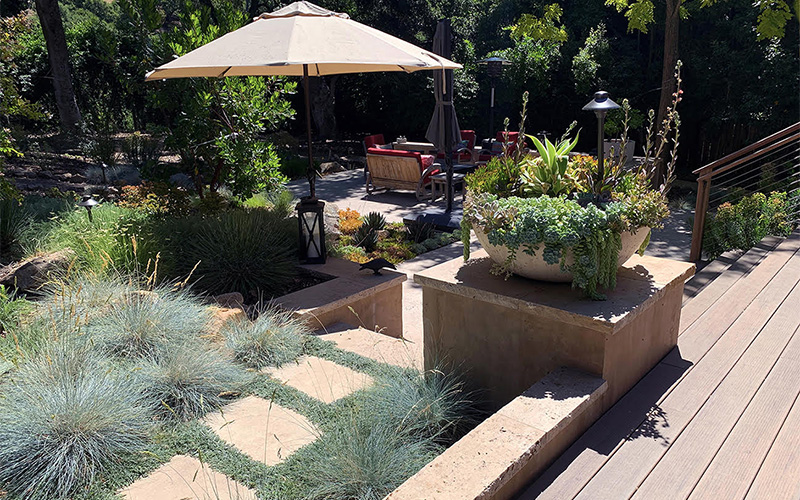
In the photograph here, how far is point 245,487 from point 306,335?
1551 mm

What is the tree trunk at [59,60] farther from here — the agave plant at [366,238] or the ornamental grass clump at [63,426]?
the ornamental grass clump at [63,426]

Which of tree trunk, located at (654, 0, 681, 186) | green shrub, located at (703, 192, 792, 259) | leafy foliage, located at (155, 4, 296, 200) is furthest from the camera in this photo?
tree trunk, located at (654, 0, 681, 186)

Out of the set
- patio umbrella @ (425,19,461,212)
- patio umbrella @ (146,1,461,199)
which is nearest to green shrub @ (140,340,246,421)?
patio umbrella @ (146,1,461,199)

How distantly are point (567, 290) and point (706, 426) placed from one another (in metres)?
0.82

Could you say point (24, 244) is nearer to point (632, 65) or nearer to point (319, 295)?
point (319, 295)

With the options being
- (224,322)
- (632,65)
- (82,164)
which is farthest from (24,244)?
(632,65)

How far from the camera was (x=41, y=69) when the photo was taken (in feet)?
52.6

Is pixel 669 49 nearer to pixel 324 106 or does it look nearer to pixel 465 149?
pixel 465 149

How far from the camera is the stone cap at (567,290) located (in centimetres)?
250

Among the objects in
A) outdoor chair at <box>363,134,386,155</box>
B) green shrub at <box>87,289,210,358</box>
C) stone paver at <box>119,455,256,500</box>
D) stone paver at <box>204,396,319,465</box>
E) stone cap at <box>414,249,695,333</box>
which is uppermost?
outdoor chair at <box>363,134,386,155</box>

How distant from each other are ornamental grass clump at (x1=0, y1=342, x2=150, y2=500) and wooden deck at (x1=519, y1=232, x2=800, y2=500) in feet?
5.57

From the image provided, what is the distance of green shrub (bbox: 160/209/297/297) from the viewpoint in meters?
4.68

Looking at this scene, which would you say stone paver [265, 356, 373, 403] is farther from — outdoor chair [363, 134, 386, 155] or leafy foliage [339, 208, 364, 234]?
outdoor chair [363, 134, 386, 155]

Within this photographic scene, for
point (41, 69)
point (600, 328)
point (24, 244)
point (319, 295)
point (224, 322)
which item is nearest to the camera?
point (600, 328)
